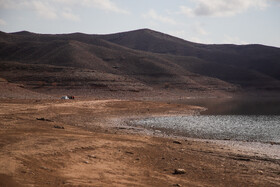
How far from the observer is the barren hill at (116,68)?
227ft

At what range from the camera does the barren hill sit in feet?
227

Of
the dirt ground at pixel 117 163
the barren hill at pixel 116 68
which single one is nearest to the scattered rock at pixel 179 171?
the dirt ground at pixel 117 163

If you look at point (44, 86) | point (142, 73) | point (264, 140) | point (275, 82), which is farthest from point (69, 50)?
point (264, 140)

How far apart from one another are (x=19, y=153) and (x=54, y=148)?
1.54m

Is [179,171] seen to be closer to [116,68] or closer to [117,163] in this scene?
[117,163]

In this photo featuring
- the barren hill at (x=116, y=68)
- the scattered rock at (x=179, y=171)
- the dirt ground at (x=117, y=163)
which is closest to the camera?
the dirt ground at (x=117, y=163)

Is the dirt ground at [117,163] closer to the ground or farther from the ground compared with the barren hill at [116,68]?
closer to the ground

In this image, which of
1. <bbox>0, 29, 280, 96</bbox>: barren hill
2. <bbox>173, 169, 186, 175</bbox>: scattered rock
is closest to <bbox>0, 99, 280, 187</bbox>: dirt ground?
<bbox>173, 169, 186, 175</bbox>: scattered rock

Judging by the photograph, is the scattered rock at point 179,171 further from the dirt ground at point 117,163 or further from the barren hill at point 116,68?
the barren hill at point 116,68

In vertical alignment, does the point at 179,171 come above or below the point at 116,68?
below

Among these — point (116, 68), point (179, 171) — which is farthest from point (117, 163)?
point (116, 68)

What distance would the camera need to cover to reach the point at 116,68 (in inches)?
3777

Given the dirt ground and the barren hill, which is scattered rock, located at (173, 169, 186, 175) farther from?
the barren hill

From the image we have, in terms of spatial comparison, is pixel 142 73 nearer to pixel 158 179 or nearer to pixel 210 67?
pixel 210 67
